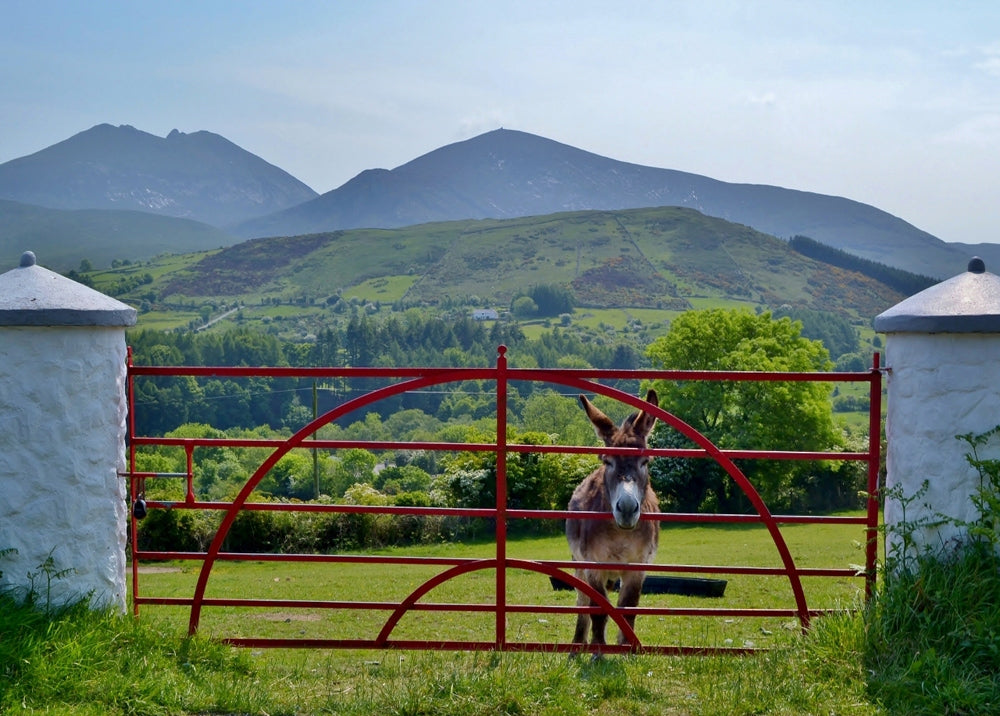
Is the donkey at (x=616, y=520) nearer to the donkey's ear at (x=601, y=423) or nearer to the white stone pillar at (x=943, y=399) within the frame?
the donkey's ear at (x=601, y=423)

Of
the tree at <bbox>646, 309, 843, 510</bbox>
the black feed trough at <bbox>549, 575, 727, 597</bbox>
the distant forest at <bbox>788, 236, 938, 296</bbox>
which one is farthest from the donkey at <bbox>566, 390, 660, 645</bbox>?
the distant forest at <bbox>788, 236, 938, 296</bbox>

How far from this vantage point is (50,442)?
559 cm

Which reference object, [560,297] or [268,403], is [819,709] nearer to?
[268,403]

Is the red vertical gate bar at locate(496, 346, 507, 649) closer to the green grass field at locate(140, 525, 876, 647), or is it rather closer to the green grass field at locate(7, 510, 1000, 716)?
the green grass field at locate(7, 510, 1000, 716)

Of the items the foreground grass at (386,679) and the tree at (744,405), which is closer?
the foreground grass at (386,679)

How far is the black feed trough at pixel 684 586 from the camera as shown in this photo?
46.8ft

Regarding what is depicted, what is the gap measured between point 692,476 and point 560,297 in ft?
406

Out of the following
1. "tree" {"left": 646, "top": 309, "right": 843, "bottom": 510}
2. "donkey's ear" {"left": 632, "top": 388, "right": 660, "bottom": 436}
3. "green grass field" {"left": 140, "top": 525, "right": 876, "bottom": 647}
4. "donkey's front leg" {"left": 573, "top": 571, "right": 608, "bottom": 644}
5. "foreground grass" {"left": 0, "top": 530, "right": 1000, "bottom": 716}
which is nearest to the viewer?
"foreground grass" {"left": 0, "top": 530, "right": 1000, "bottom": 716}

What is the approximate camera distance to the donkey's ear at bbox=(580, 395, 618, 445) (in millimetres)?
6324

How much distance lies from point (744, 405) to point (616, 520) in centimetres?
4126

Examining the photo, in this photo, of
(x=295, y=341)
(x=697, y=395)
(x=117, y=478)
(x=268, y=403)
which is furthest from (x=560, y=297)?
(x=117, y=478)

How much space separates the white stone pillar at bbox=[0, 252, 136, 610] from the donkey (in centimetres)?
306

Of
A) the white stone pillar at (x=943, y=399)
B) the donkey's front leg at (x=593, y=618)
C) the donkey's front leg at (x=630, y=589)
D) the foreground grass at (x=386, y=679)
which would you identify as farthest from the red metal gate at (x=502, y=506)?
the donkey's front leg at (x=630, y=589)

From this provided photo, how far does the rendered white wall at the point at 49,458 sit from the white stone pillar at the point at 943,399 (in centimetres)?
473
